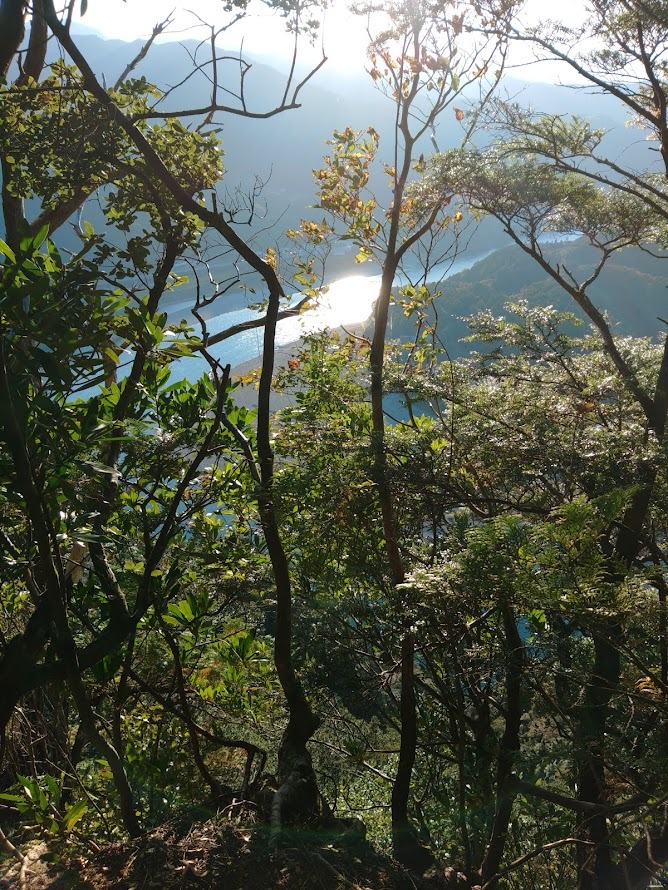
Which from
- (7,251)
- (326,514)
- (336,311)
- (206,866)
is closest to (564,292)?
(336,311)

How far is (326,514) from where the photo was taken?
2.95 meters

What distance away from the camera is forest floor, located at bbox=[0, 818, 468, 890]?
1.91 m

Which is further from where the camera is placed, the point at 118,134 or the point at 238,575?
the point at 238,575

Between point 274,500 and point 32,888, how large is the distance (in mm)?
1521

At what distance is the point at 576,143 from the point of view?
158 inches

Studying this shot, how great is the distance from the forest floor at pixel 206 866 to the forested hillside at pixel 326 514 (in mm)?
10

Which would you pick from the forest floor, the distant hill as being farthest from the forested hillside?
the distant hill

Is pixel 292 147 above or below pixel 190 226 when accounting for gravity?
above

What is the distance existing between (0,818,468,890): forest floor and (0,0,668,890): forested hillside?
0.01 m

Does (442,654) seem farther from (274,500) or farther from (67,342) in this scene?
(67,342)

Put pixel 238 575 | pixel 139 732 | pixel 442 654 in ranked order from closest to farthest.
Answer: pixel 442 654 → pixel 238 575 → pixel 139 732

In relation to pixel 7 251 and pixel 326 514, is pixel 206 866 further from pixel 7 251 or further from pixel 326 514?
pixel 7 251

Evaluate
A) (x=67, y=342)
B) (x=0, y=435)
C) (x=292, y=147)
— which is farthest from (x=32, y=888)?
(x=292, y=147)

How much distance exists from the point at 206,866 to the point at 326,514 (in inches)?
55.6
